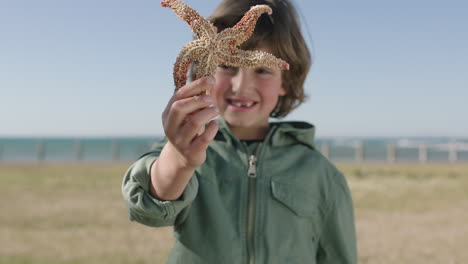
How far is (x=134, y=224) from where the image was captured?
7906 mm

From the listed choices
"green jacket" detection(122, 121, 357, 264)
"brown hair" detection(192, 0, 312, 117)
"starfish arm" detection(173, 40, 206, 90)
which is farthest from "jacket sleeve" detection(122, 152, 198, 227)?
"brown hair" detection(192, 0, 312, 117)

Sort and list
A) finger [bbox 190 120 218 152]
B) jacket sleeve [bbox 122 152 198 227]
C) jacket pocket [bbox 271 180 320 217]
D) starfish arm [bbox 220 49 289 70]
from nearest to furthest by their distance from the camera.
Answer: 1. finger [bbox 190 120 218 152]
2. starfish arm [bbox 220 49 289 70]
3. jacket sleeve [bbox 122 152 198 227]
4. jacket pocket [bbox 271 180 320 217]

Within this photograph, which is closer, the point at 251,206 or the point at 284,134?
the point at 251,206

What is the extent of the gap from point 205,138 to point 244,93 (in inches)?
→ 28.1

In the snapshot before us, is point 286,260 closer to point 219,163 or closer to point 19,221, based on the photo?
point 219,163

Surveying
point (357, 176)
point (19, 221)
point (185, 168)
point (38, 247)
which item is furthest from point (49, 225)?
point (357, 176)

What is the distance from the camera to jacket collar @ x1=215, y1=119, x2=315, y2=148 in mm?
2547

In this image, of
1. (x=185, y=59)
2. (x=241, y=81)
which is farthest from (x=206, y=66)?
(x=241, y=81)

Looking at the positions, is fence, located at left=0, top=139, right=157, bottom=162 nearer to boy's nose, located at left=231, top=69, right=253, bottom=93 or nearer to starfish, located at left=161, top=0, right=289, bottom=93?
boy's nose, located at left=231, top=69, right=253, bottom=93

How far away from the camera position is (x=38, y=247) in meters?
6.50

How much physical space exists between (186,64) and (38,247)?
230 inches

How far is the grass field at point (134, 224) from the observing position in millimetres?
6199

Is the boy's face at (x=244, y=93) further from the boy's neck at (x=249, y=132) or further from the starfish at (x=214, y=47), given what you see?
Result: the starfish at (x=214, y=47)

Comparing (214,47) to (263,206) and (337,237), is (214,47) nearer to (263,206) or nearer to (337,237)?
(263,206)
